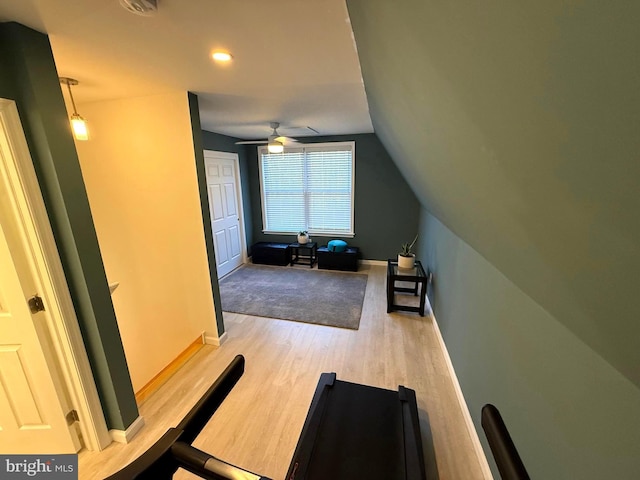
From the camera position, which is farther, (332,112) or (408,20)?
(332,112)

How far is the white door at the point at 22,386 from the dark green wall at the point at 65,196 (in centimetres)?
21

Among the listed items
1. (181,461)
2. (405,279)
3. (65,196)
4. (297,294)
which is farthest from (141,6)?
(297,294)

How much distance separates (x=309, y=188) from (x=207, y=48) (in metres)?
3.67

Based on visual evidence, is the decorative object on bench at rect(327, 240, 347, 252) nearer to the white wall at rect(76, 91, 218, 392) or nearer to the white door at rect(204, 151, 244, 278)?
the white door at rect(204, 151, 244, 278)

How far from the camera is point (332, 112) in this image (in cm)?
298

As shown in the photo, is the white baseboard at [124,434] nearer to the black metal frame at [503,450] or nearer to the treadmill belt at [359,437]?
the treadmill belt at [359,437]

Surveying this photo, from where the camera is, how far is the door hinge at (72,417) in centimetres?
162

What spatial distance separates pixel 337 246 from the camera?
4.80m

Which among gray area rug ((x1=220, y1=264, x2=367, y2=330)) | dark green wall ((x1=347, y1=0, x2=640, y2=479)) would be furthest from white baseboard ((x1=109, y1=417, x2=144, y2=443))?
dark green wall ((x1=347, y1=0, x2=640, y2=479))

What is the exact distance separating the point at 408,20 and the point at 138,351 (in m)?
3.19

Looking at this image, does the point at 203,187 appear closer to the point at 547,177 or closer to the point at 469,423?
the point at 547,177

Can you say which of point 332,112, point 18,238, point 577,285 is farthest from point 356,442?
point 332,112

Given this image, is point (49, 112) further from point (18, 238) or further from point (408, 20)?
point (408, 20)

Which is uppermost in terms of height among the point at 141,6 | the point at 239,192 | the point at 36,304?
the point at 141,6
